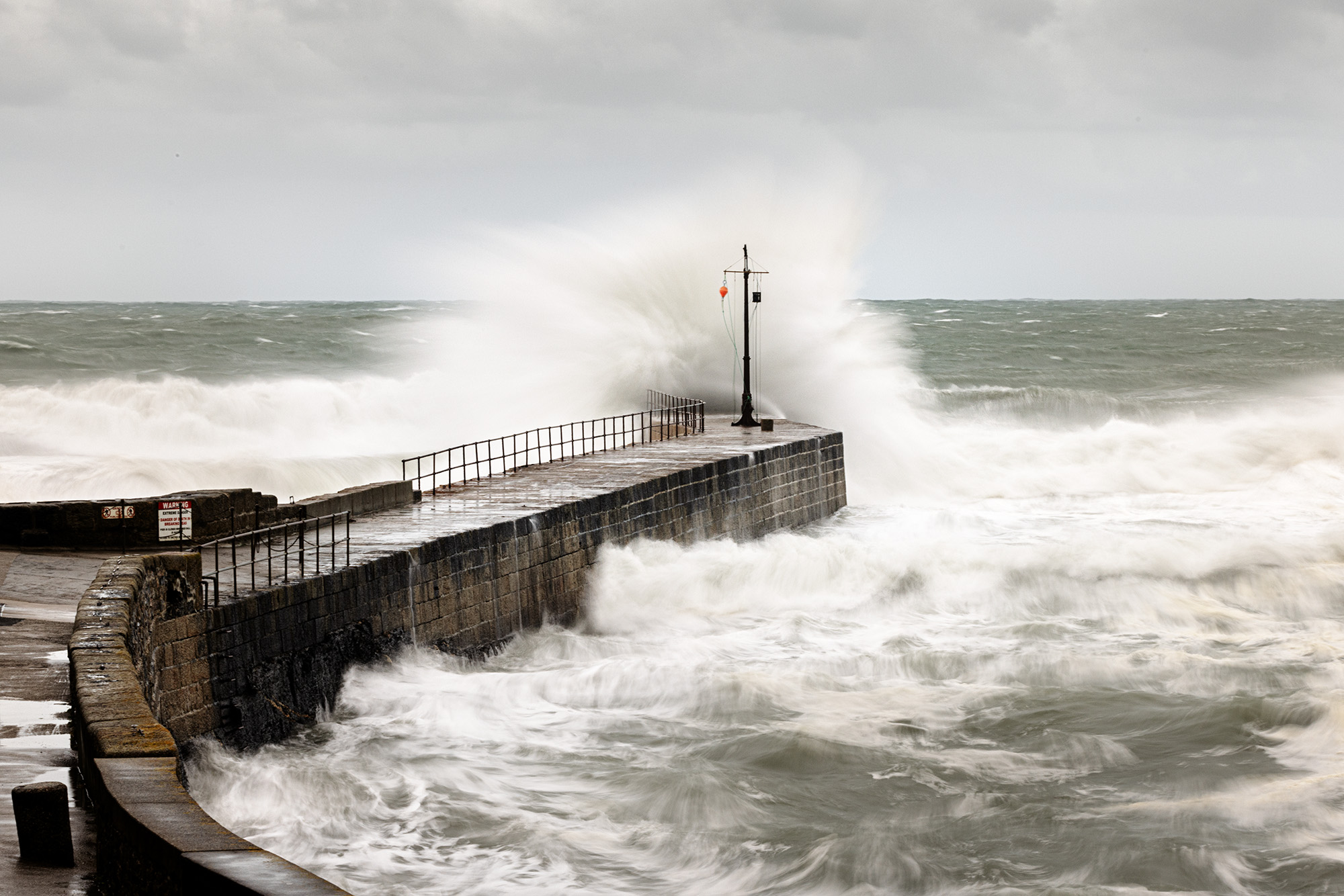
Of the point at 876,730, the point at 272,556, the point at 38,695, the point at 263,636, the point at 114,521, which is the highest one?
the point at 114,521

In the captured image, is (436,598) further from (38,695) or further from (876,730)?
(38,695)

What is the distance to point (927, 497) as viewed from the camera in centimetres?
2894

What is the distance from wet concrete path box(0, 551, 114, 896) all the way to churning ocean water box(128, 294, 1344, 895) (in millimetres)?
1305

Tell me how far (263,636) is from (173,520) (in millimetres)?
3694

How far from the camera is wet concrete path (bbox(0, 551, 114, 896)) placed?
567cm

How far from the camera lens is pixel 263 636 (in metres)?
10.7

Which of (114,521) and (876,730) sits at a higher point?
(114,521)

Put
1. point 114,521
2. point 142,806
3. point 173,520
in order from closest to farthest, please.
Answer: point 142,806 < point 173,520 < point 114,521

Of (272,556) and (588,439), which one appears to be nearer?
(272,556)

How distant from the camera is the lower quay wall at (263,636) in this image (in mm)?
5051

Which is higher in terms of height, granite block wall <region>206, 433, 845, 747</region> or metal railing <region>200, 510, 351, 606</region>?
metal railing <region>200, 510, 351, 606</region>

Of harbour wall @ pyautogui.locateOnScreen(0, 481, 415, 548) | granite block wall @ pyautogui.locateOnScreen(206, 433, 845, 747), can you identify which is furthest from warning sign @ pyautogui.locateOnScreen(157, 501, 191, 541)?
granite block wall @ pyautogui.locateOnScreen(206, 433, 845, 747)

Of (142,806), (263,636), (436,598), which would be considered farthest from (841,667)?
(142,806)

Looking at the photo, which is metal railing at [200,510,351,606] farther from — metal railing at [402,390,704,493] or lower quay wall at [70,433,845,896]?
metal railing at [402,390,704,493]
